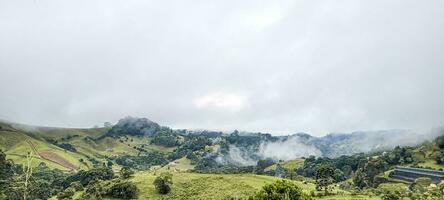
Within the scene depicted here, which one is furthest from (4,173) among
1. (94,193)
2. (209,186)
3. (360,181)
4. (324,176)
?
(360,181)

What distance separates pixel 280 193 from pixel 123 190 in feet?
237

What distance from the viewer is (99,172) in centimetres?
18225

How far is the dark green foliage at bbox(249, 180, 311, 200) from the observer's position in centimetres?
7475

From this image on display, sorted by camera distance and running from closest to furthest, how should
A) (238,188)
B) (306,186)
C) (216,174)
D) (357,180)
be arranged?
(238,188) → (306,186) → (216,174) → (357,180)

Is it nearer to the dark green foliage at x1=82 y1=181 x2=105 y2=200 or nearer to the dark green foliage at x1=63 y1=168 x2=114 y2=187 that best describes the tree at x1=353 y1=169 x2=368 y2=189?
the dark green foliage at x1=82 y1=181 x2=105 y2=200

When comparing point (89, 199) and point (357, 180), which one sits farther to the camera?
point (357, 180)

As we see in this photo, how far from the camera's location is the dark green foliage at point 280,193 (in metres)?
74.8

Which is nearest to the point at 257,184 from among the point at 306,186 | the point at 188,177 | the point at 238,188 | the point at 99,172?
the point at 238,188

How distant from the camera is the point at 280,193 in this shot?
75.8 meters

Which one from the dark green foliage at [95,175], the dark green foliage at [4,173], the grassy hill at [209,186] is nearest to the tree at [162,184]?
the grassy hill at [209,186]

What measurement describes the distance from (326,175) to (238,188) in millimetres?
26808

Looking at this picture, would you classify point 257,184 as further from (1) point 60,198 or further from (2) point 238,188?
(1) point 60,198

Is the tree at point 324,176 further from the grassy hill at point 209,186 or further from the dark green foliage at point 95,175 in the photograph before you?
the dark green foliage at point 95,175

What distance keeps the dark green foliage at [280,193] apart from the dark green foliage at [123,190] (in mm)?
66075
